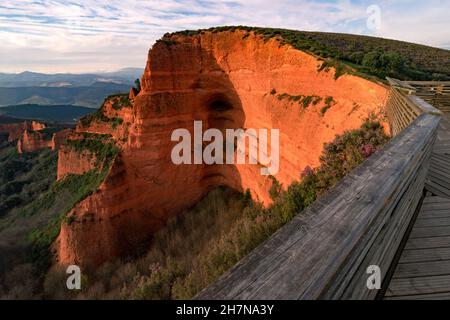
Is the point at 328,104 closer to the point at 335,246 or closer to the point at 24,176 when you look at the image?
the point at 335,246

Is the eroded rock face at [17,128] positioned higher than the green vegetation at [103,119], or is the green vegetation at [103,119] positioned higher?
the green vegetation at [103,119]

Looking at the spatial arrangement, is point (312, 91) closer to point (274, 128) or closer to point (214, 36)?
point (274, 128)

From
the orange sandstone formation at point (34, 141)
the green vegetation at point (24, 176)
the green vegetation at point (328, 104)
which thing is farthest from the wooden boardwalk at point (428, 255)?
the orange sandstone formation at point (34, 141)

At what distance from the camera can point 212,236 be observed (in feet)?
49.8

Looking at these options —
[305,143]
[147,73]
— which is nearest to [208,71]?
[147,73]

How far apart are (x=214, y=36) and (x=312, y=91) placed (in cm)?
781

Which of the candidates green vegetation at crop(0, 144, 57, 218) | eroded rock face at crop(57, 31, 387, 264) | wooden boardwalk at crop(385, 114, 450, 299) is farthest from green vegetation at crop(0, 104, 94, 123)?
wooden boardwalk at crop(385, 114, 450, 299)

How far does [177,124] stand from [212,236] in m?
7.39

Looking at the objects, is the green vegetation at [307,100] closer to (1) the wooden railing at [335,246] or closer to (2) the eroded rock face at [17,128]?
(1) the wooden railing at [335,246]

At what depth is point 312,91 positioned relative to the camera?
12922 millimetres

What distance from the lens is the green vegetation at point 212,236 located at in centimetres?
598

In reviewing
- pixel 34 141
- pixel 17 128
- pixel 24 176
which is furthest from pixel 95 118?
pixel 17 128

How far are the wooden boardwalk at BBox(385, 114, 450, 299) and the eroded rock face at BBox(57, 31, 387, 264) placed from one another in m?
10.4

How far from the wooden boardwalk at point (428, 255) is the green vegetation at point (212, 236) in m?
2.16
